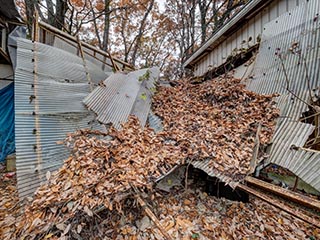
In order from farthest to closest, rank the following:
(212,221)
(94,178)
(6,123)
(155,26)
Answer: (155,26) → (6,123) → (212,221) → (94,178)

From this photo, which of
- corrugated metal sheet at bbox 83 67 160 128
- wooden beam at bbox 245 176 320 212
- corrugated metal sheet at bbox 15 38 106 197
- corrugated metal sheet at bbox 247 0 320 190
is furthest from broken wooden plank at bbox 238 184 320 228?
corrugated metal sheet at bbox 15 38 106 197

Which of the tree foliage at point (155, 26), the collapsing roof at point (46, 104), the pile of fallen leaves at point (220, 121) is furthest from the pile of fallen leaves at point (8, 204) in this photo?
the tree foliage at point (155, 26)

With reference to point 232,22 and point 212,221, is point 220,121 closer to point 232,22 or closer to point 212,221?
point 212,221

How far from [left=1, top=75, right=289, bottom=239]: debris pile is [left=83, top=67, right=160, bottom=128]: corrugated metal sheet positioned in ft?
0.99

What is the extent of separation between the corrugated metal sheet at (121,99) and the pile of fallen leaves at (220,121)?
0.35 m

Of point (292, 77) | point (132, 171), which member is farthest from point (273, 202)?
point (292, 77)

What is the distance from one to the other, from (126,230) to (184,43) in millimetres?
13648

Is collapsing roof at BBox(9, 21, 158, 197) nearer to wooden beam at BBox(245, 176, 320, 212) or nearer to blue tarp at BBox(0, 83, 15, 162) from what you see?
blue tarp at BBox(0, 83, 15, 162)

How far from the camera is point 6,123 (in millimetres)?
5164

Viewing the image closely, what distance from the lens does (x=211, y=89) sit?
5.07 meters

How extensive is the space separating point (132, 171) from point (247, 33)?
17.2 feet

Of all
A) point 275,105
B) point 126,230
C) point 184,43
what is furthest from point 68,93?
point 184,43

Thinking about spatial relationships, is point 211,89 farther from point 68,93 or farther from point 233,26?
point 68,93

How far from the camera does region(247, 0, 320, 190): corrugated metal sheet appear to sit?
233 cm
